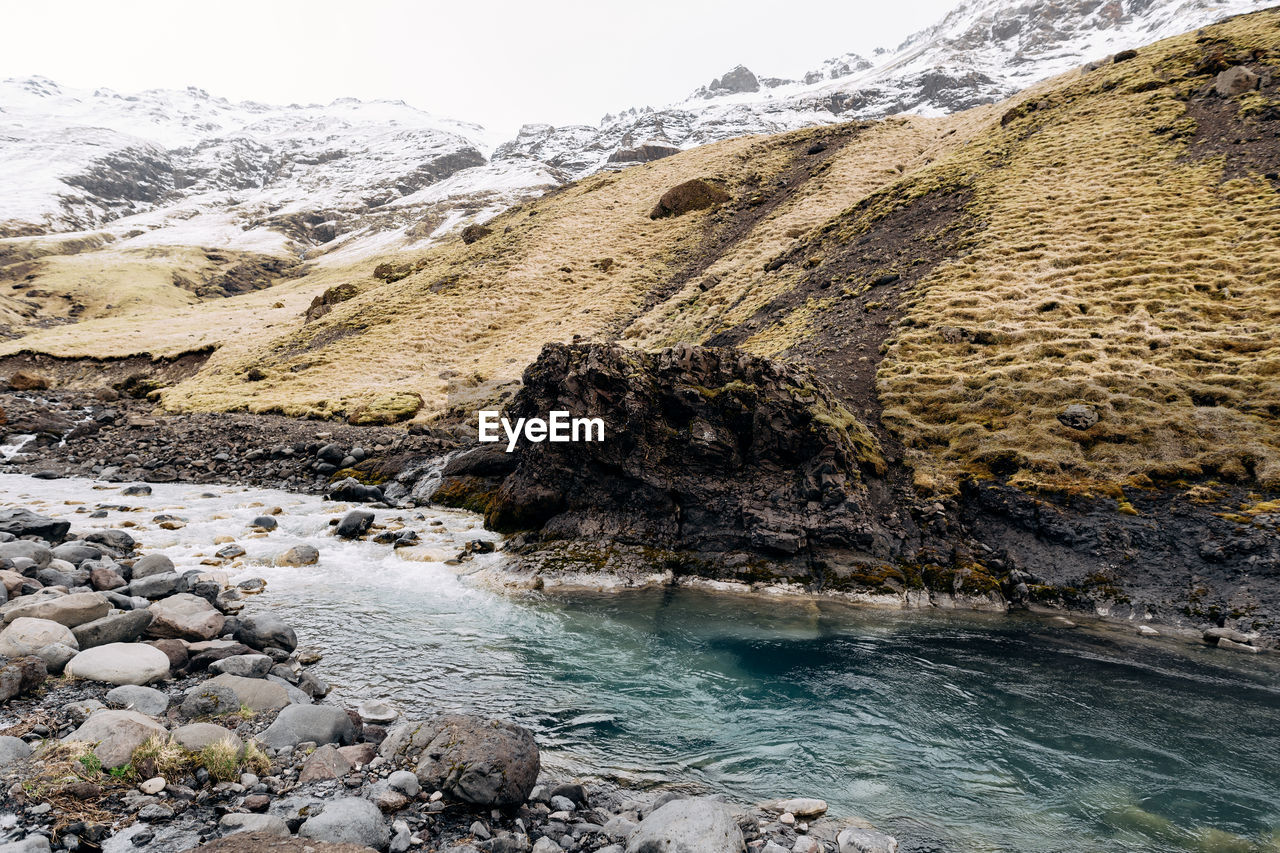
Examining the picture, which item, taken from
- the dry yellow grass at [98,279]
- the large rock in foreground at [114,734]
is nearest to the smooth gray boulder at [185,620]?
the large rock in foreground at [114,734]

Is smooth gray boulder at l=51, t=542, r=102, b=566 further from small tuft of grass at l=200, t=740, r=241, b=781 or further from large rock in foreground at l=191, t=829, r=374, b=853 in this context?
large rock in foreground at l=191, t=829, r=374, b=853

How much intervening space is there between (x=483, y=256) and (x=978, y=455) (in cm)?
5782

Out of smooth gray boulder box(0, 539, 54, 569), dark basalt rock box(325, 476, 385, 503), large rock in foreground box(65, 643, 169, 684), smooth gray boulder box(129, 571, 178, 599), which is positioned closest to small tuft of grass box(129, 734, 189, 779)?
large rock in foreground box(65, 643, 169, 684)

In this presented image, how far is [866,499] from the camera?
1698cm

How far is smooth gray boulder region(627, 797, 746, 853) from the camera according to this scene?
586 centimetres

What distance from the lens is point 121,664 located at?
27.4 ft

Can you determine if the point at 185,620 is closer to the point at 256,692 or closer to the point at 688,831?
the point at 256,692

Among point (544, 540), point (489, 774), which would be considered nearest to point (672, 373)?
point (544, 540)

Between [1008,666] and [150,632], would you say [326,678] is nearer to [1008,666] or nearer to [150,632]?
[150,632]

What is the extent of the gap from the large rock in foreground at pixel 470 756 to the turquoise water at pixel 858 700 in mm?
1224

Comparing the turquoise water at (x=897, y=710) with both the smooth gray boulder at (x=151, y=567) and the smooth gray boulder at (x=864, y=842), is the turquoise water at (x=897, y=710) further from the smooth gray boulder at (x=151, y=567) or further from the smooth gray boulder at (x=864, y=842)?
the smooth gray boulder at (x=151, y=567)

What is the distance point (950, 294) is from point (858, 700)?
23.8m

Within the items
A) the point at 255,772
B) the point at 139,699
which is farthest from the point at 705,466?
the point at 139,699

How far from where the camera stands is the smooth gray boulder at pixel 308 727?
7.23 meters
